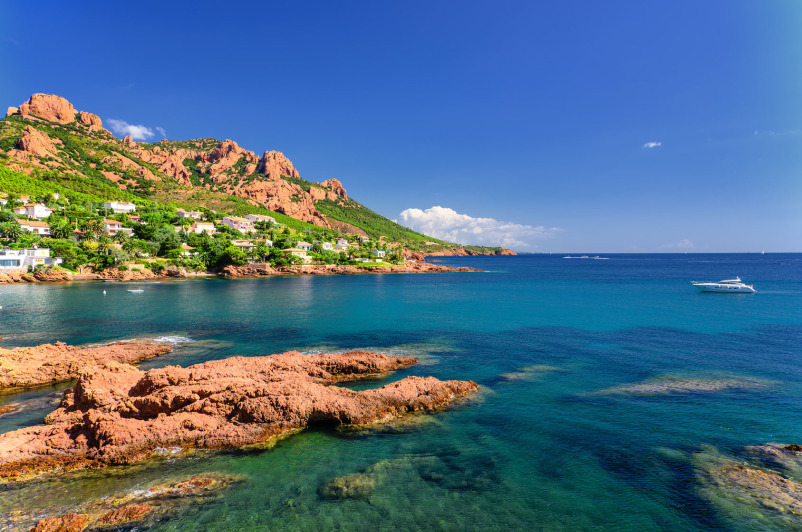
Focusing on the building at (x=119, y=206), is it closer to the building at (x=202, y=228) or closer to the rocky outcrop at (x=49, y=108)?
the building at (x=202, y=228)

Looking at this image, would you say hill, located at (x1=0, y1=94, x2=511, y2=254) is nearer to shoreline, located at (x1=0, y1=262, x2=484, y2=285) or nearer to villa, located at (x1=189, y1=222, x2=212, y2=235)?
villa, located at (x1=189, y1=222, x2=212, y2=235)

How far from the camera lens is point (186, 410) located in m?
13.4

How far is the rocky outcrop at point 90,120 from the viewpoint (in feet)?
601

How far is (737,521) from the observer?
337 inches

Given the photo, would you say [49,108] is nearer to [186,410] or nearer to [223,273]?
[223,273]

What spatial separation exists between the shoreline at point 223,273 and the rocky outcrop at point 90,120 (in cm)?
16499

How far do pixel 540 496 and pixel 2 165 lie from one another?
178 m

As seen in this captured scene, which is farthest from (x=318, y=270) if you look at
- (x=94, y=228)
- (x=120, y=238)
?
(x=94, y=228)

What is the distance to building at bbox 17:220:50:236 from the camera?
79.0 m

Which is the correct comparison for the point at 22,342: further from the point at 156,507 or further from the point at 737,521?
the point at 737,521

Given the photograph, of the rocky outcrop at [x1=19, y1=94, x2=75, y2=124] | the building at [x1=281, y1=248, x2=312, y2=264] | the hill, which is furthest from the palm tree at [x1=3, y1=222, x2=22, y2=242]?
the rocky outcrop at [x1=19, y1=94, x2=75, y2=124]

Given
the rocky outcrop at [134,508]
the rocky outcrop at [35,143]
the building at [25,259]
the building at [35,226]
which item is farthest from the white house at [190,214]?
the rocky outcrop at [134,508]

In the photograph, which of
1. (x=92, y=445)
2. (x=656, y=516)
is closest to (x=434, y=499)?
(x=656, y=516)

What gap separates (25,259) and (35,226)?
17988mm
